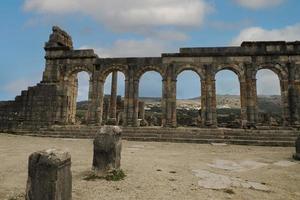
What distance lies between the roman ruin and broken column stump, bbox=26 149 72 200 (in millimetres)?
13831

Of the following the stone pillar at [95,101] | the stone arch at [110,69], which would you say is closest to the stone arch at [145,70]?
the stone arch at [110,69]

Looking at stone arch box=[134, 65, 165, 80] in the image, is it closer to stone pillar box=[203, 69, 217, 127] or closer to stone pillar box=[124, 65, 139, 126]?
stone pillar box=[124, 65, 139, 126]

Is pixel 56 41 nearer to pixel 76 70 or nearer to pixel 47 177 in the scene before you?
pixel 76 70

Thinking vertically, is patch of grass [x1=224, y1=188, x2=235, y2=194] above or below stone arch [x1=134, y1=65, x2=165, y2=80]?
below

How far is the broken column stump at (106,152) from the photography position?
6.36m

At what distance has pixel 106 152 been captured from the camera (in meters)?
6.42

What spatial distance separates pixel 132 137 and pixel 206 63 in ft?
27.0

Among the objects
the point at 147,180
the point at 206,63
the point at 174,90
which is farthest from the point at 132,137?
the point at 147,180

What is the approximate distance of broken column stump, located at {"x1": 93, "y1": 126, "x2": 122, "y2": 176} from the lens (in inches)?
250

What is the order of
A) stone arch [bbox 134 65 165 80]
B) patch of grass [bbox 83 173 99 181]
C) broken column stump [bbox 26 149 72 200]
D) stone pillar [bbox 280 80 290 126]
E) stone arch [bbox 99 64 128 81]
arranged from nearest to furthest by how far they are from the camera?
1. broken column stump [bbox 26 149 72 200]
2. patch of grass [bbox 83 173 99 181]
3. stone pillar [bbox 280 80 290 126]
4. stone arch [bbox 134 65 165 80]
5. stone arch [bbox 99 64 128 81]

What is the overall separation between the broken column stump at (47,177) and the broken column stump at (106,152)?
90.0 inches

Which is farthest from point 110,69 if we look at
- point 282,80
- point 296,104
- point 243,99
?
point 296,104

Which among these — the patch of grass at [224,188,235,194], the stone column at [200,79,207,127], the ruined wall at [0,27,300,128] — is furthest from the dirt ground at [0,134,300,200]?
the ruined wall at [0,27,300,128]

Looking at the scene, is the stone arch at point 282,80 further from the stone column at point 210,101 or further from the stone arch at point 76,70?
the stone arch at point 76,70
